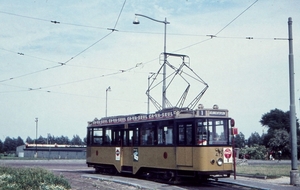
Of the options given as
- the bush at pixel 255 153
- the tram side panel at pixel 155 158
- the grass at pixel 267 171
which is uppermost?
the tram side panel at pixel 155 158

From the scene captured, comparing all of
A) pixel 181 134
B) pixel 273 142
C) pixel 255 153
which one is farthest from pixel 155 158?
pixel 273 142

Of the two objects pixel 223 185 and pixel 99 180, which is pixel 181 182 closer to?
pixel 223 185

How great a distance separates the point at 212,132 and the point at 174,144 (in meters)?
1.83

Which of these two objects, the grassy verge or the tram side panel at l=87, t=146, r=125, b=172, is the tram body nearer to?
the tram side panel at l=87, t=146, r=125, b=172

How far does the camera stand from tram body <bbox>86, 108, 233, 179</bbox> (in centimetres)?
1812

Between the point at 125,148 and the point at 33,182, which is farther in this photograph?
the point at 125,148

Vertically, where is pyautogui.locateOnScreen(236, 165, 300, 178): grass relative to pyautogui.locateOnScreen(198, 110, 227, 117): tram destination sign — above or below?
below

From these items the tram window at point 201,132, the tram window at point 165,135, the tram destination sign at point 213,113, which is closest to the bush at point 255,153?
the tram window at point 165,135

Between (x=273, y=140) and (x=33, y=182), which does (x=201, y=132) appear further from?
(x=273, y=140)

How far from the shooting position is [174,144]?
19156 mm

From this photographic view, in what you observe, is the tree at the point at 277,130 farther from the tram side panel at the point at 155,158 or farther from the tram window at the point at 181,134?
the tram window at the point at 181,134

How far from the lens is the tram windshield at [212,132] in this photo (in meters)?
18.1

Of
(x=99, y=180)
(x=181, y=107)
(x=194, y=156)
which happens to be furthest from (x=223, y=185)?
(x=99, y=180)

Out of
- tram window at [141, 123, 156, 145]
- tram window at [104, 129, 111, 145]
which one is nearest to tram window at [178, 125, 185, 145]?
tram window at [141, 123, 156, 145]
